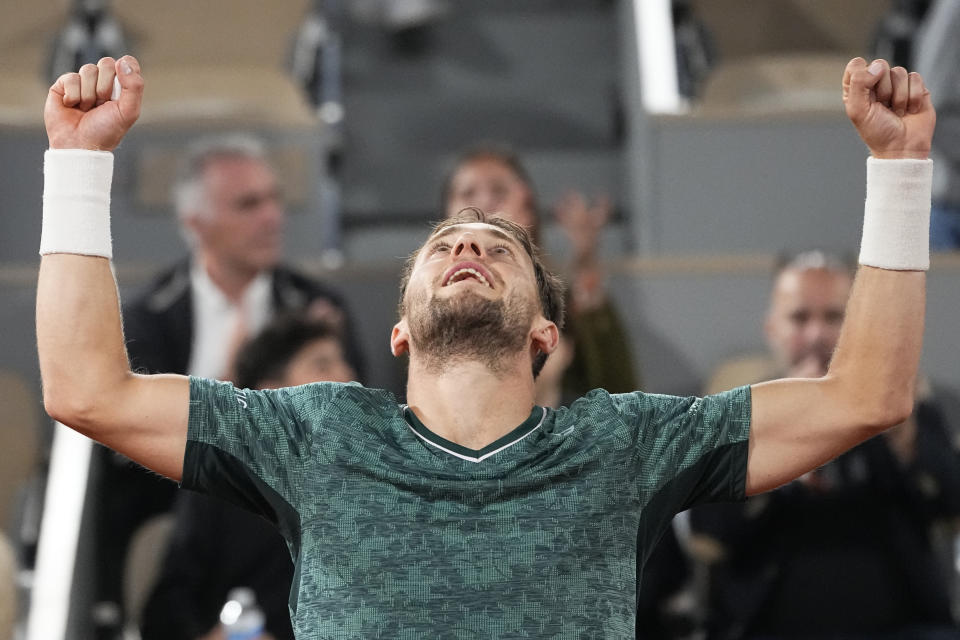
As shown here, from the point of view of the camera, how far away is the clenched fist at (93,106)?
1750mm

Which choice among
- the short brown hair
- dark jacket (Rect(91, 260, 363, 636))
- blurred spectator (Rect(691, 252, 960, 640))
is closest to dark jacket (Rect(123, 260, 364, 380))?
dark jacket (Rect(91, 260, 363, 636))

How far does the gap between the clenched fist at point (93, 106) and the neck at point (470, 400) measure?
1.56 ft

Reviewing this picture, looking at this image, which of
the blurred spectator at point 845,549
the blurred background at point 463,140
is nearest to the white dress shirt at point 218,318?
the blurred background at point 463,140

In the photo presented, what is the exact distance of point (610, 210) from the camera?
437 centimetres

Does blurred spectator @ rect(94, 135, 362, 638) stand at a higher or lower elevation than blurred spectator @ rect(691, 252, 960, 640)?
higher

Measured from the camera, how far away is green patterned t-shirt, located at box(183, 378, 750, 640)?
5.49 feet

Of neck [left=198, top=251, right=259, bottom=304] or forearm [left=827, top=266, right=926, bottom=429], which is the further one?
neck [left=198, top=251, right=259, bottom=304]

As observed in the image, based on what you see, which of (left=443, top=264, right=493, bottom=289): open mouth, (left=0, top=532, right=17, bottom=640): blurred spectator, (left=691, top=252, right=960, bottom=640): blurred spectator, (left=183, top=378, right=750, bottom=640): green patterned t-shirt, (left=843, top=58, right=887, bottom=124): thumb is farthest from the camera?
(left=691, top=252, right=960, bottom=640): blurred spectator

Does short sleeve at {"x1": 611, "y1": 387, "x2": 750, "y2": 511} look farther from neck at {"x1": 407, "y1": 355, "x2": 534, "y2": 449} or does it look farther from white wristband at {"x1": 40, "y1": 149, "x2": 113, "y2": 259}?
white wristband at {"x1": 40, "y1": 149, "x2": 113, "y2": 259}

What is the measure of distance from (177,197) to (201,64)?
79 cm

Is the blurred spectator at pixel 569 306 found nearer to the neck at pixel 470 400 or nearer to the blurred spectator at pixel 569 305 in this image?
the blurred spectator at pixel 569 305

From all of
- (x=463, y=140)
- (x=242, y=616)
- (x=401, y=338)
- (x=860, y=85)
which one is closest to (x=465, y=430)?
(x=401, y=338)

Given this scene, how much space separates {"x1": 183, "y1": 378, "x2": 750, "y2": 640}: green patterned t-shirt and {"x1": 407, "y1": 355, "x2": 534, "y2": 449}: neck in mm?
25

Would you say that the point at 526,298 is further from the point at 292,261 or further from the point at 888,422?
the point at 292,261
